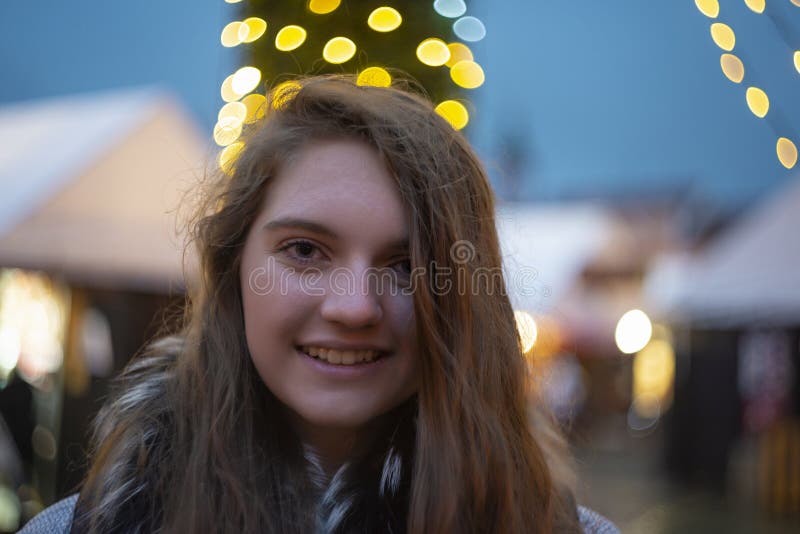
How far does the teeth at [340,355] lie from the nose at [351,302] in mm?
50

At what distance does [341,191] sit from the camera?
44.9 inches

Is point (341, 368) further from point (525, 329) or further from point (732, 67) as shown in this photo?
point (732, 67)

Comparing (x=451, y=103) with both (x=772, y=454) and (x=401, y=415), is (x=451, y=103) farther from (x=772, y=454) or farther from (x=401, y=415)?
(x=772, y=454)

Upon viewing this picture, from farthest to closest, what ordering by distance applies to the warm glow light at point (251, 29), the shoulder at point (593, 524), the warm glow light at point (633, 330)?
the warm glow light at point (633, 330), the warm glow light at point (251, 29), the shoulder at point (593, 524)

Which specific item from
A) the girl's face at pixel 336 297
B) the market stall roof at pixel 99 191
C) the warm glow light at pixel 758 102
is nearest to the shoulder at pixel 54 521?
the girl's face at pixel 336 297

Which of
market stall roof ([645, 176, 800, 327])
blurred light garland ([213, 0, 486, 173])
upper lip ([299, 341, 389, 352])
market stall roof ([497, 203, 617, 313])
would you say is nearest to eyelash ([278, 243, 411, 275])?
upper lip ([299, 341, 389, 352])

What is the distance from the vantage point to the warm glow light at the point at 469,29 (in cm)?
229

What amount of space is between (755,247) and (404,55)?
247 inches

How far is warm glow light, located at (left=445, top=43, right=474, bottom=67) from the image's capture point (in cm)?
230

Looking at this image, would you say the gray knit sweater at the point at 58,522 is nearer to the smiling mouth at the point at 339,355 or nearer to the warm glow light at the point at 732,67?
the smiling mouth at the point at 339,355

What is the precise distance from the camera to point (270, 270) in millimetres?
1160

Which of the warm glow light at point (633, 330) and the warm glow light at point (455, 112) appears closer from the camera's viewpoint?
the warm glow light at point (455, 112)

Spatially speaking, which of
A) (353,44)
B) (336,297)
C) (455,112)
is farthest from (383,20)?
(336,297)

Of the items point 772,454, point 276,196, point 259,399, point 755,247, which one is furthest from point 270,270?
point 772,454
